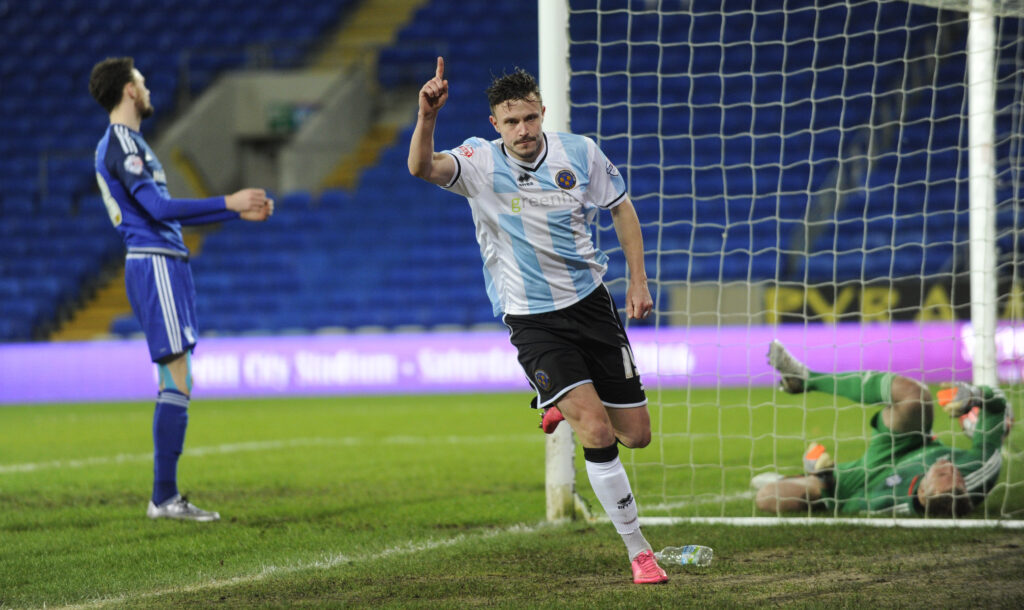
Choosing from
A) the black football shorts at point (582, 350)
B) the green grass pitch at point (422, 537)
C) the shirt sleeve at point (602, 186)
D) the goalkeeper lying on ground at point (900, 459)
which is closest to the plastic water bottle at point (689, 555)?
the green grass pitch at point (422, 537)

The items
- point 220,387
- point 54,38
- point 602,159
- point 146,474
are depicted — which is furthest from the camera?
point 54,38

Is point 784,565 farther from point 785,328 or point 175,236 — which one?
point 785,328

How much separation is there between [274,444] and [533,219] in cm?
558

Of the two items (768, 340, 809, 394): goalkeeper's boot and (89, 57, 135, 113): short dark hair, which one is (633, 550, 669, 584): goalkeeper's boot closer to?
(768, 340, 809, 394): goalkeeper's boot

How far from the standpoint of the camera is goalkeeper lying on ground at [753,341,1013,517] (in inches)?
204

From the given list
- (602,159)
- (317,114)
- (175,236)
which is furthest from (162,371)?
(317,114)

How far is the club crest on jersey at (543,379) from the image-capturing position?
4043 millimetres

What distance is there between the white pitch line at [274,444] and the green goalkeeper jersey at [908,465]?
3941 millimetres

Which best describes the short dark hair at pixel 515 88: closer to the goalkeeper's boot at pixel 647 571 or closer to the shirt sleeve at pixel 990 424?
the goalkeeper's boot at pixel 647 571

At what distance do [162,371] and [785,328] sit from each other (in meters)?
9.60

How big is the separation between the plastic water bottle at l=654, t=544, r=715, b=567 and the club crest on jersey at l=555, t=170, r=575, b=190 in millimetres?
1449

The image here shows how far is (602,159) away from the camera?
14.3ft

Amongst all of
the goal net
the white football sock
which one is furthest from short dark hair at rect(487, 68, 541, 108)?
the goal net

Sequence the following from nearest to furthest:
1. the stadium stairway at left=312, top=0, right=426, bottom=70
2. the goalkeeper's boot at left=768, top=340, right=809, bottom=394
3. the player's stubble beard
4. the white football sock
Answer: the white football sock
the goalkeeper's boot at left=768, top=340, right=809, bottom=394
the player's stubble beard
the stadium stairway at left=312, top=0, right=426, bottom=70
